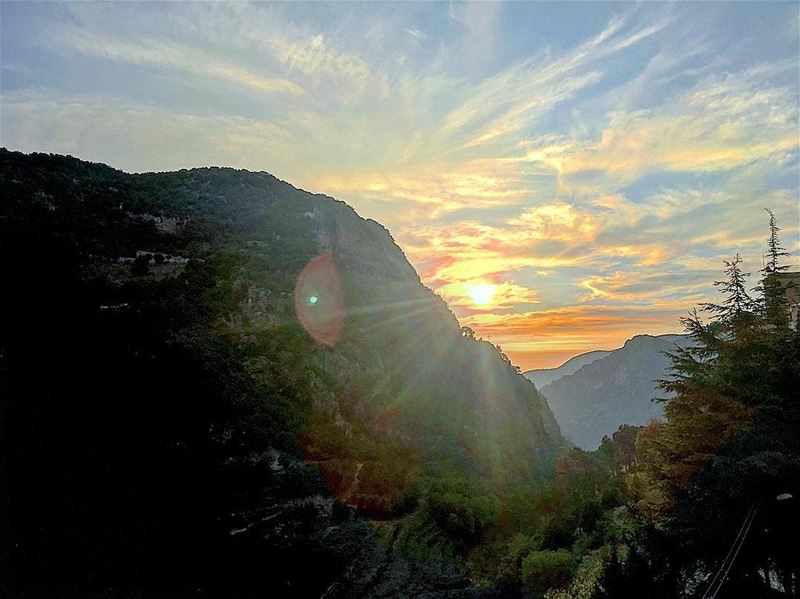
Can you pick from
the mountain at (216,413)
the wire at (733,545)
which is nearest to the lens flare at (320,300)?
the mountain at (216,413)

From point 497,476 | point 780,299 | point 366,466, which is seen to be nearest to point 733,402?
point 780,299

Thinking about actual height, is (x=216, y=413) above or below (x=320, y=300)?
below

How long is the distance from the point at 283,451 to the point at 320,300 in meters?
21.8

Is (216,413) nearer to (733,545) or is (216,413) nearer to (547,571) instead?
(547,571)

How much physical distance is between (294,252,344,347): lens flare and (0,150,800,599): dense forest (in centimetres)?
32

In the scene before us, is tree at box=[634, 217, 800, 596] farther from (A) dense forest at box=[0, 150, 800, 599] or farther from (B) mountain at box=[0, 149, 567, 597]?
(B) mountain at box=[0, 149, 567, 597]

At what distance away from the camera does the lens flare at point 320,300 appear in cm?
4597

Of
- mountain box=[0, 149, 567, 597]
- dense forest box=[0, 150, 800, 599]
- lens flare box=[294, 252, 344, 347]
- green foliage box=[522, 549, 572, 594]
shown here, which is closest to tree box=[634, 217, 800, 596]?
dense forest box=[0, 150, 800, 599]

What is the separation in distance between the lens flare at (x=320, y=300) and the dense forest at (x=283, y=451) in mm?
315

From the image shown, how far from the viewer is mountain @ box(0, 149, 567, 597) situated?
17.4 meters

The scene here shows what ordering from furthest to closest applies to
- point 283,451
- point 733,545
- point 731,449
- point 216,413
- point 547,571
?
point 283,451 < point 216,413 < point 547,571 < point 731,449 < point 733,545

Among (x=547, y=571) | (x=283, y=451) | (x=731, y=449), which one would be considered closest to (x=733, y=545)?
(x=731, y=449)

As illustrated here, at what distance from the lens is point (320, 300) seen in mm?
51125

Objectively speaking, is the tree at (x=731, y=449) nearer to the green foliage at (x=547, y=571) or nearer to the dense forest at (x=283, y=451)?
the dense forest at (x=283, y=451)
